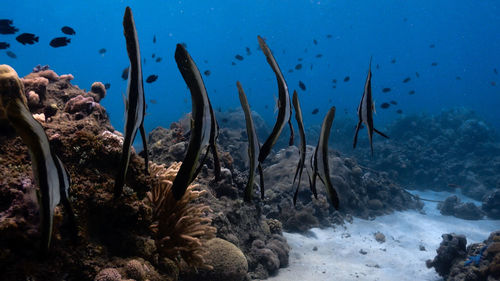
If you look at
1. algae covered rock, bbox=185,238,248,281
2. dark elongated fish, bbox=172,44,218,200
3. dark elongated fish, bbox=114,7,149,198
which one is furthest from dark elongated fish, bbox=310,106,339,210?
algae covered rock, bbox=185,238,248,281

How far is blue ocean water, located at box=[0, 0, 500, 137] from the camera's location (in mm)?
100750

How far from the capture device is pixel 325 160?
5.36 feet

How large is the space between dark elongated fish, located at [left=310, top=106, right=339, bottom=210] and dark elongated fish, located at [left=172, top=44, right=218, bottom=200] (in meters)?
0.74

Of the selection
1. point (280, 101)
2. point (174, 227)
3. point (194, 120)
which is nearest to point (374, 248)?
point (174, 227)

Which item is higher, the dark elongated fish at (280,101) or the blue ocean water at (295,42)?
the blue ocean water at (295,42)

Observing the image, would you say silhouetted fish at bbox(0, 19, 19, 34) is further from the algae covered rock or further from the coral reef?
the coral reef

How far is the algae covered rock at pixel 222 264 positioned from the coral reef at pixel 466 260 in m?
5.89

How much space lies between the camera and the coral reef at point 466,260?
6.30m

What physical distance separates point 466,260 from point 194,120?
901cm

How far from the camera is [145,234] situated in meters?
2.92

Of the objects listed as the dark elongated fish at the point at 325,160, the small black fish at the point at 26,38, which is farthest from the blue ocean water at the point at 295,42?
the dark elongated fish at the point at 325,160

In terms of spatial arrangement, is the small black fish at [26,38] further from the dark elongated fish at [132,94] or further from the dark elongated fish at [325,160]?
the dark elongated fish at [325,160]

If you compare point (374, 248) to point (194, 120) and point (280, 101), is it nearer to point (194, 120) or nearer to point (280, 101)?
point (280, 101)

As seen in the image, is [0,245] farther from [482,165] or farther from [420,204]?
[482,165]
